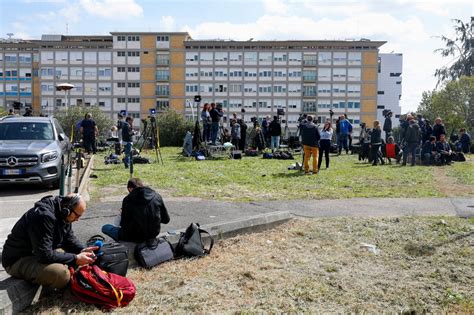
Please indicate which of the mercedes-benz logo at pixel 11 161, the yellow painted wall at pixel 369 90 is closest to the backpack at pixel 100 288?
the mercedes-benz logo at pixel 11 161

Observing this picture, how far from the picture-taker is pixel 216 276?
6883 millimetres

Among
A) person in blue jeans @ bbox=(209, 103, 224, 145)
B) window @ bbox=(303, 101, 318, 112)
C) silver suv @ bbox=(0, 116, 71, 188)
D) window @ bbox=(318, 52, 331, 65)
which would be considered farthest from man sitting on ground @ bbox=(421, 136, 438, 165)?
window @ bbox=(318, 52, 331, 65)

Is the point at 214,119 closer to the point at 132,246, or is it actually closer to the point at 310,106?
the point at 132,246

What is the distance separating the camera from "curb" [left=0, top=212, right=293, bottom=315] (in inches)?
218

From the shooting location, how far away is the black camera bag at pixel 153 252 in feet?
23.2

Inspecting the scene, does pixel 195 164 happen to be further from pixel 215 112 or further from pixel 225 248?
pixel 225 248

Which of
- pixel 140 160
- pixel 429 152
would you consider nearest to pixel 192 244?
pixel 140 160

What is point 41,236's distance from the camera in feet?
18.8

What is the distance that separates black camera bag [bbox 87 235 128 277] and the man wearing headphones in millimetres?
184

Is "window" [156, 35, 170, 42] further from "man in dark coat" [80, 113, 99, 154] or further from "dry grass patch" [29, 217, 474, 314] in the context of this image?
"dry grass patch" [29, 217, 474, 314]

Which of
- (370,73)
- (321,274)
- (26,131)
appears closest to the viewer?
(321,274)

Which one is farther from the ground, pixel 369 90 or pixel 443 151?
pixel 369 90

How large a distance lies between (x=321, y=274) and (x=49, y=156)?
26.6ft

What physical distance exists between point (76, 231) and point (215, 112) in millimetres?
15134
